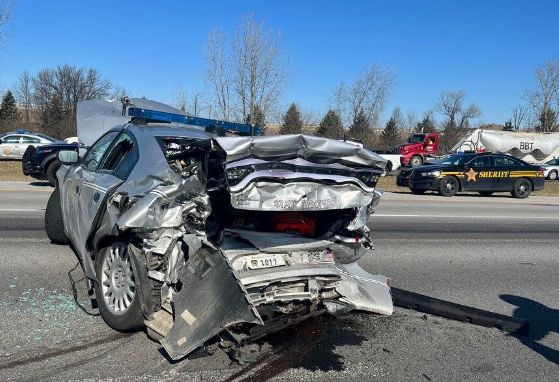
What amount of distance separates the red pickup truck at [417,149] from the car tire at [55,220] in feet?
106

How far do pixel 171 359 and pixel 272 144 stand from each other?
5.88 feet

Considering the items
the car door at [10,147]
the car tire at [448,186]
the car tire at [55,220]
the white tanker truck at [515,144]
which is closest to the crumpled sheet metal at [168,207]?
the car tire at [55,220]

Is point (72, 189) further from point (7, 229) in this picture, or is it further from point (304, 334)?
point (7, 229)

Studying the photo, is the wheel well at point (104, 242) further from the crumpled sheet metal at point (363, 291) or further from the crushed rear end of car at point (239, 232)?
the crumpled sheet metal at point (363, 291)

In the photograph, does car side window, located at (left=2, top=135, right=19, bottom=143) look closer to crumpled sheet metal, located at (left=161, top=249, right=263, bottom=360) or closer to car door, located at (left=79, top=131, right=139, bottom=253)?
car door, located at (left=79, top=131, right=139, bottom=253)

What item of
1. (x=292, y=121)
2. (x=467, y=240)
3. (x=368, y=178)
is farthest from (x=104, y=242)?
(x=292, y=121)

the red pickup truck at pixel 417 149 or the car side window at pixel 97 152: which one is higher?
the car side window at pixel 97 152

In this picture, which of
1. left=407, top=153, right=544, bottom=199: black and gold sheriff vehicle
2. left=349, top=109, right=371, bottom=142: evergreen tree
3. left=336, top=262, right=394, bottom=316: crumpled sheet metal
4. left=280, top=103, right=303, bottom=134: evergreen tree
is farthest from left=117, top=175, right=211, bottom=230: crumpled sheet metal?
left=349, top=109, right=371, bottom=142: evergreen tree

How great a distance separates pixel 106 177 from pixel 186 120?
6.16 ft

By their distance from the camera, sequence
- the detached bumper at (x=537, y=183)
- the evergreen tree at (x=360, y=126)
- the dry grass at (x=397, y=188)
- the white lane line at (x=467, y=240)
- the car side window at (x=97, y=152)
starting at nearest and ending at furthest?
the car side window at (x=97, y=152)
the white lane line at (x=467, y=240)
the detached bumper at (x=537, y=183)
the dry grass at (x=397, y=188)
the evergreen tree at (x=360, y=126)

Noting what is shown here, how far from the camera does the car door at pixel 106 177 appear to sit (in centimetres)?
496

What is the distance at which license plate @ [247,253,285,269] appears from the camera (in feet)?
14.2

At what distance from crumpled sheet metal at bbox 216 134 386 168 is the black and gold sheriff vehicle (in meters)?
16.8

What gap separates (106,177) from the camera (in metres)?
5.23
